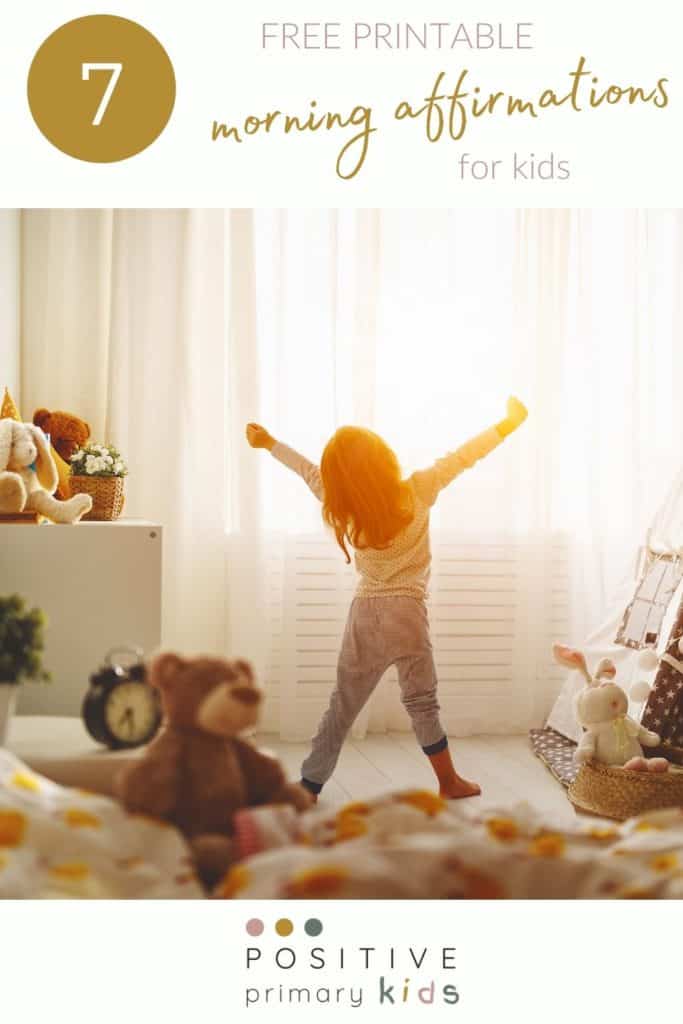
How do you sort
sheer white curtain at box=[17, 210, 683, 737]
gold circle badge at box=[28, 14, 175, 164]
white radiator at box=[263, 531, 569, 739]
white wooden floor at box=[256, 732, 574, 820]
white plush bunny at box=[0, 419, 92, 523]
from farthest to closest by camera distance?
white radiator at box=[263, 531, 569, 739]
sheer white curtain at box=[17, 210, 683, 737]
white wooden floor at box=[256, 732, 574, 820]
white plush bunny at box=[0, 419, 92, 523]
gold circle badge at box=[28, 14, 175, 164]

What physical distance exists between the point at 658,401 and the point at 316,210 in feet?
3.97

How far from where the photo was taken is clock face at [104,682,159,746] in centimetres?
115

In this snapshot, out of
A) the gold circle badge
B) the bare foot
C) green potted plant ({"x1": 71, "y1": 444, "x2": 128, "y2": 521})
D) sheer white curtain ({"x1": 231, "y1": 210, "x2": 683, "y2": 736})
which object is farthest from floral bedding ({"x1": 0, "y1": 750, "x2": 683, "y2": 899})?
sheer white curtain ({"x1": 231, "y1": 210, "x2": 683, "y2": 736})

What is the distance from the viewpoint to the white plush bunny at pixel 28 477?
1921mm

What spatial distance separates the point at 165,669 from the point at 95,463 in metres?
1.35

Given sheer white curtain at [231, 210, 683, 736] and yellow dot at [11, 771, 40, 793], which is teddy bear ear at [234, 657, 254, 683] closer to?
yellow dot at [11, 771, 40, 793]

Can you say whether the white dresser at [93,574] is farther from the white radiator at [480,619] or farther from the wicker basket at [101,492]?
the white radiator at [480,619]

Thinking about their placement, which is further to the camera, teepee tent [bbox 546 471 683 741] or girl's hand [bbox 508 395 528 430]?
teepee tent [bbox 546 471 683 741]

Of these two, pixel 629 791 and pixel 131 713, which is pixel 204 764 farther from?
pixel 629 791

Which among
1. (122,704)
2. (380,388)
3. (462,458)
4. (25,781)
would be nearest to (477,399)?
(380,388)

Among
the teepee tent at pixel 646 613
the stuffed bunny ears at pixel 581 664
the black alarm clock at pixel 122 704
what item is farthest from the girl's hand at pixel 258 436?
the black alarm clock at pixel 122 704

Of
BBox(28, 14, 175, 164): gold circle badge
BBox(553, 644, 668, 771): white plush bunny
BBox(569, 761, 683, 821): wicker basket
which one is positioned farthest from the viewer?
BBox(553, 644, 668, 771): white plush bunny

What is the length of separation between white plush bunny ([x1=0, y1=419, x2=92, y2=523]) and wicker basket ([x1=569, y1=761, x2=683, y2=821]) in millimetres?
1211

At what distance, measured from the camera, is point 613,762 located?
2381 mm
